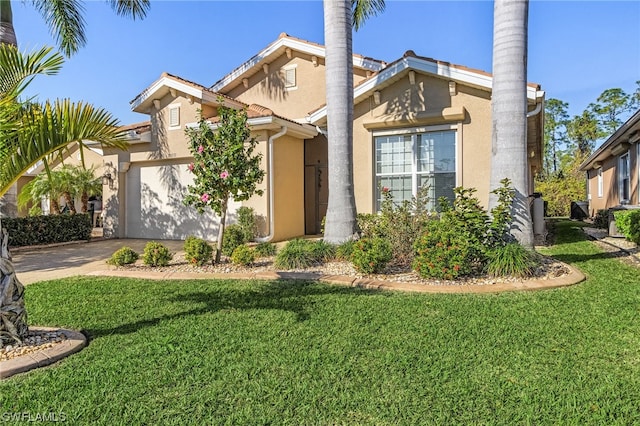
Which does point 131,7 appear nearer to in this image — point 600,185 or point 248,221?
point 248,221

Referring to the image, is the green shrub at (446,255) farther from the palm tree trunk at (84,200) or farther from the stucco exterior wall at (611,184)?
the palm tree trunk at (84,200)

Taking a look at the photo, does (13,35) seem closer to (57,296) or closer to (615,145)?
(57,296)

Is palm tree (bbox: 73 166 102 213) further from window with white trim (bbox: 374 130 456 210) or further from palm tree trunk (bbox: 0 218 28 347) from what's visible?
palm tree trunk (bbox: 0 218 28 347)

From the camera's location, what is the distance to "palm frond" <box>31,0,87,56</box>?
14367 mm

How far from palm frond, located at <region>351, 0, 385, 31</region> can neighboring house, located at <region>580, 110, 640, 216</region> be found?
9.14 meters

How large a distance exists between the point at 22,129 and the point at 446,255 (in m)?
6.25

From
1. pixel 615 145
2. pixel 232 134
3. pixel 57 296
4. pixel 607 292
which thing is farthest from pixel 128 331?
pixel 615 145

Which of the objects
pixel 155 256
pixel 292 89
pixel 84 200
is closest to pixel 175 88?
pixel 292 89

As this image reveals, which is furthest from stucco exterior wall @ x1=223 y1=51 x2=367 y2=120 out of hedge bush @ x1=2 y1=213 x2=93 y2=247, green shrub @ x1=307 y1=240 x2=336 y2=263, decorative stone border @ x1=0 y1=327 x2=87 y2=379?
decorative stone border @ x1=0 y1=327 x2=87 y2=379

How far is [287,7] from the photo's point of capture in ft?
47.3

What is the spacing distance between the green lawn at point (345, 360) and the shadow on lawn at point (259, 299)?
43mm

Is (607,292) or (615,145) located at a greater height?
(615,145)

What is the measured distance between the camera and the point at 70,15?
1460 centimetres

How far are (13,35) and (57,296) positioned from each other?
1114cm
